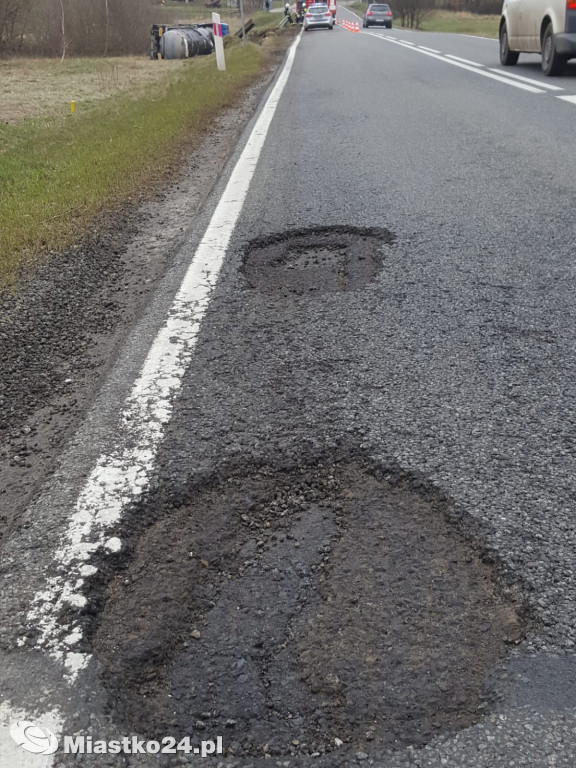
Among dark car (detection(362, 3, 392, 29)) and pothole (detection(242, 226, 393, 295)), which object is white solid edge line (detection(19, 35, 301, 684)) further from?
dark car (detection(362, 3, 392, 29))

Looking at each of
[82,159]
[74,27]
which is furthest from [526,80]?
[74,27]

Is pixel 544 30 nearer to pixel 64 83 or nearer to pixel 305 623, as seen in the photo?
pixel 64 83

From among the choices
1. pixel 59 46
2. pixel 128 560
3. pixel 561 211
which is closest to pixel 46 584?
pixel 128 560

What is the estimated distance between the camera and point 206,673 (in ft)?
5.24

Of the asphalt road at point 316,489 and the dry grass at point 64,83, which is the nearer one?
the asphalt road at point 316,489

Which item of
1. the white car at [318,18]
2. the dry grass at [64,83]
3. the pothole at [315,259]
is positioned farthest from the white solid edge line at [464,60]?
the white car at [318,18]

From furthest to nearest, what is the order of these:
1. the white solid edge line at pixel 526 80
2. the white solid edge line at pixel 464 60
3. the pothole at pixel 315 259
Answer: the white solid edge line at pixel 464 60 → the white solid edge line at pixel 526 80 → the pothole at pixel 315 259

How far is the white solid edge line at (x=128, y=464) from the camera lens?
172 cm

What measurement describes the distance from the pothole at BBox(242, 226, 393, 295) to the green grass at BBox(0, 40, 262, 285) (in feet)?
4.21

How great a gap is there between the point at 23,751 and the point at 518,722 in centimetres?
93

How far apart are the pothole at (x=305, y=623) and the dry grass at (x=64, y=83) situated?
10486mm

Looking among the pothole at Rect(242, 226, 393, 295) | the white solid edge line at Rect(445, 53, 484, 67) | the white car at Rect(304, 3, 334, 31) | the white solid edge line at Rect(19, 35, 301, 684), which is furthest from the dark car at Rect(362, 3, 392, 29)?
the white solid edge line at Rect(19, 35, 301, 684)

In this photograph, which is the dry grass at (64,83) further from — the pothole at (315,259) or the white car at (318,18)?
the white car at (318,18)

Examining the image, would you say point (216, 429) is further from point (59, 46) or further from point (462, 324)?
point (59, 46)
